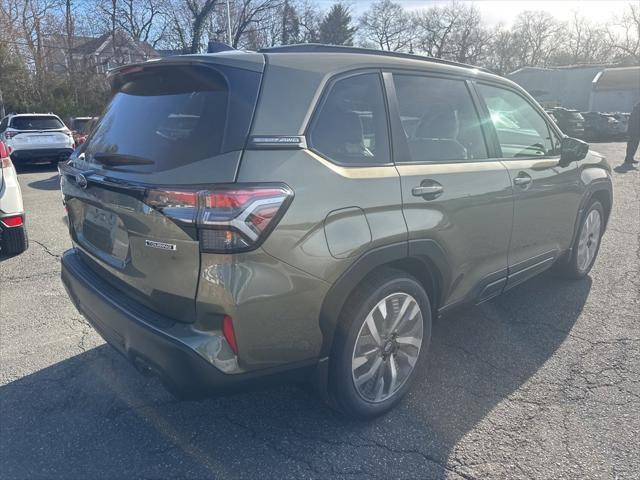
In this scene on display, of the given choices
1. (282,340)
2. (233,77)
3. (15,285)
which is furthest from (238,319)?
(15,285)

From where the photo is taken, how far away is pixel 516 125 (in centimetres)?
373

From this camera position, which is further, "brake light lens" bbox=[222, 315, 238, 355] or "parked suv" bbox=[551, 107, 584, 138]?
"parked suv" bbox=[551, 107, 584, 138]

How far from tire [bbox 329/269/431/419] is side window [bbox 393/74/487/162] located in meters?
0.74

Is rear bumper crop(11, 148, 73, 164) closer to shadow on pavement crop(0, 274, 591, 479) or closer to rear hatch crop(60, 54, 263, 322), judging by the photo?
shadow on pavement crop(0, 274, 591, 479)

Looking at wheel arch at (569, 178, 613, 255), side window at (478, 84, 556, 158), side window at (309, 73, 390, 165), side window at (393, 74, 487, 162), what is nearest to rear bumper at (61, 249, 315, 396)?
side window at (309, 73, 390, 165)

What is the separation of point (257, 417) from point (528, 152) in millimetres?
2690

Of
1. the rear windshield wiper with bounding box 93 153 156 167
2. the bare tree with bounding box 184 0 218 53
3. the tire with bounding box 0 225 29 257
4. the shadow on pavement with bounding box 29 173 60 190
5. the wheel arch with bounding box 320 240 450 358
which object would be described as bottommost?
the shadow on pavement with bounding box 29 173 60 190

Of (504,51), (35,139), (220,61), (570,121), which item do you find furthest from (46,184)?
Result: (504,51)

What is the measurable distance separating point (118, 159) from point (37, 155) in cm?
1296

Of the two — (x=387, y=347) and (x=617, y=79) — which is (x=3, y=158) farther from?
(x=617, y=79)

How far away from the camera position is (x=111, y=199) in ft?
7.50

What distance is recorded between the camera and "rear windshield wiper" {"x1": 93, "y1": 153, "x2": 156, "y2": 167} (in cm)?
221

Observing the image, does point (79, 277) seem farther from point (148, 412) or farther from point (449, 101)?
point (449, 101)

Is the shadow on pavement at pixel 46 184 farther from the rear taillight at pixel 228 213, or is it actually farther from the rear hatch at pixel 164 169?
the rear taillight at pixel 228 213
